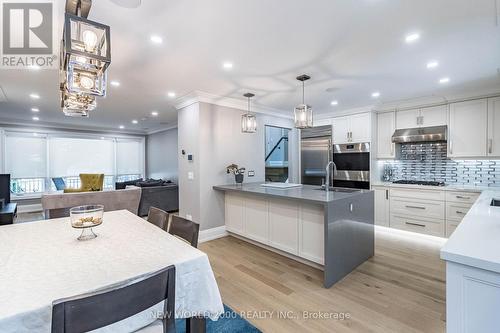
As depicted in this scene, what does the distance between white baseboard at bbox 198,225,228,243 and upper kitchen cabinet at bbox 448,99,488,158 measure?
13.5ft

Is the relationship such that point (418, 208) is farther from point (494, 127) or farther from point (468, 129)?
point (494, 127)

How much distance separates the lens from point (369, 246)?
10.4ft

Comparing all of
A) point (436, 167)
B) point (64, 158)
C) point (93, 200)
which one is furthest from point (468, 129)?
point (64, 158)

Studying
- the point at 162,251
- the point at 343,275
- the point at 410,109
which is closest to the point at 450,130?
the point at 410,109

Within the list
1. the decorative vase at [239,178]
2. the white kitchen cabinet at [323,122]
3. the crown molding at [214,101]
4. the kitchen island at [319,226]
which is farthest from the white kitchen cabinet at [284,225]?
the white kitchen cabinet at [323,122]

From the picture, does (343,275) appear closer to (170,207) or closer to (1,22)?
(1,22)

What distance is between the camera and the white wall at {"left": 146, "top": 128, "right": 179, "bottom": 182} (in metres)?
7.46

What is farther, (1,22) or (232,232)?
(232,232)

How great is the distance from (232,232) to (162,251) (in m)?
2.85

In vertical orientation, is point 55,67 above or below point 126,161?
above

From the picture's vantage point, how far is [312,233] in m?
2.77

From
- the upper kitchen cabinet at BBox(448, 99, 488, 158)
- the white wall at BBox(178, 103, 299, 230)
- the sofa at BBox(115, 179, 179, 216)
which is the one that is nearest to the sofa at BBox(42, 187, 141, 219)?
the sofa at BBox(115, 179, 179, 216)

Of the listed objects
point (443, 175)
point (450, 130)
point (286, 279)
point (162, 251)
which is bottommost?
point (286, 279)

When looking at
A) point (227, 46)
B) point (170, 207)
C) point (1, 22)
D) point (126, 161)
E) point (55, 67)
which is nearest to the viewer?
point (1, 22)
